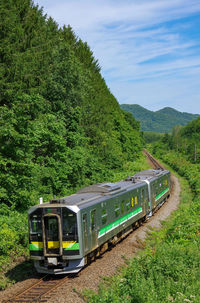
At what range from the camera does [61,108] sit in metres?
27.9

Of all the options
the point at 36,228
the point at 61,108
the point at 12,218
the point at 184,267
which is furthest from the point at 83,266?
the point at 61,108

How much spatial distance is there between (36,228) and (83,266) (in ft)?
7.75

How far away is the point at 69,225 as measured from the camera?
42.1 ft

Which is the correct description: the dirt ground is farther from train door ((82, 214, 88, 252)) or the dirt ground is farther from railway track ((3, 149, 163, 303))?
train door ((82, 214, 88, 252))

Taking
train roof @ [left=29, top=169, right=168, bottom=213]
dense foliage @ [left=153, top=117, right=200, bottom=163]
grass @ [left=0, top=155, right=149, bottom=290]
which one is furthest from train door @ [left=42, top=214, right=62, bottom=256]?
dense foliage @ [left=153, top=117, right=200, bottom=163]

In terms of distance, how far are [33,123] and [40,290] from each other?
9877mm

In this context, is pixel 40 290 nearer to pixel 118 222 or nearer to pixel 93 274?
pixel 93 274

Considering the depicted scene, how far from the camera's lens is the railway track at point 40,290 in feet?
35.7

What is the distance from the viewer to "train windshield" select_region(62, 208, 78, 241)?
503 inches

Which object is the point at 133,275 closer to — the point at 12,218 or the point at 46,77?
the point at 12,218

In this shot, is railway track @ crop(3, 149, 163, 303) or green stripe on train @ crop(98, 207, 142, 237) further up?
green stripe on train @ crop(98, 207, 142, 237)

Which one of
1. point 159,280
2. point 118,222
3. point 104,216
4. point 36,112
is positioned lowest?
point 159,280

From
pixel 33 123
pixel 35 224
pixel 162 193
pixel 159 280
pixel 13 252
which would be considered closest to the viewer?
pixel 159 280

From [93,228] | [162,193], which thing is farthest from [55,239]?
[162,193]
